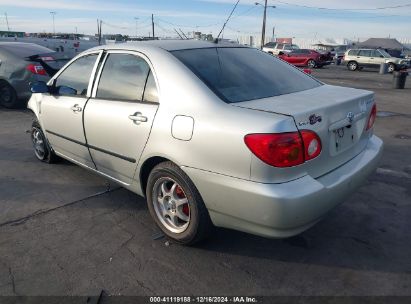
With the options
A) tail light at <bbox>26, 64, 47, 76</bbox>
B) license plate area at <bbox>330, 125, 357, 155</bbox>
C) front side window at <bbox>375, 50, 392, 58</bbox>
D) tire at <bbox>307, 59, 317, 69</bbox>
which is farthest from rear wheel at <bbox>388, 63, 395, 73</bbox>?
license plate area at <bbox>330, 125, 357, 155</bbox>

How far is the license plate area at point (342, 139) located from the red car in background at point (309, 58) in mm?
28882

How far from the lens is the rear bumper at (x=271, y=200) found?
2.51 m

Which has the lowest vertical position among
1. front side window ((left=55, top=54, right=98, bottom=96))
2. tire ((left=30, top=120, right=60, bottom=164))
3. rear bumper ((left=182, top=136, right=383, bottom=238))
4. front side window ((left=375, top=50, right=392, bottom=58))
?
tire ((left=30, top=120, right=60, bottom=164))

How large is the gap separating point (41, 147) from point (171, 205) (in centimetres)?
290

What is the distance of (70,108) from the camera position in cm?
413

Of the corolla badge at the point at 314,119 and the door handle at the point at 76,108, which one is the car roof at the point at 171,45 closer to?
the door handle at the point at 76,108

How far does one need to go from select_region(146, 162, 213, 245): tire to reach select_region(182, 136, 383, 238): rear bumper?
0.09 meters

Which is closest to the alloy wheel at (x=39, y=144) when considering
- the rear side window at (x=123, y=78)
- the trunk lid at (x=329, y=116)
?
the rear side window at (x=123, y=78)

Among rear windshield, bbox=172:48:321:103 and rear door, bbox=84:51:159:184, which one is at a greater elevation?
rear windshield, bbox=172:48:321:103

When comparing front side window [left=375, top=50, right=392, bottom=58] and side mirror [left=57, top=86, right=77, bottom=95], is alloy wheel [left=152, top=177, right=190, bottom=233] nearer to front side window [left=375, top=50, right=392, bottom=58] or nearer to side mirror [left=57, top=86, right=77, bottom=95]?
side mirror [left=57, top=86, right=77, bottom=95]

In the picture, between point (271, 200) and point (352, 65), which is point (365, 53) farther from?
point (271, 200)

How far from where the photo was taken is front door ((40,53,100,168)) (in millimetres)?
4039

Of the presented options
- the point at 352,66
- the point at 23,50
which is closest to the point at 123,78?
the point at 23,50

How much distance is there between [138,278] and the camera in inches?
112
